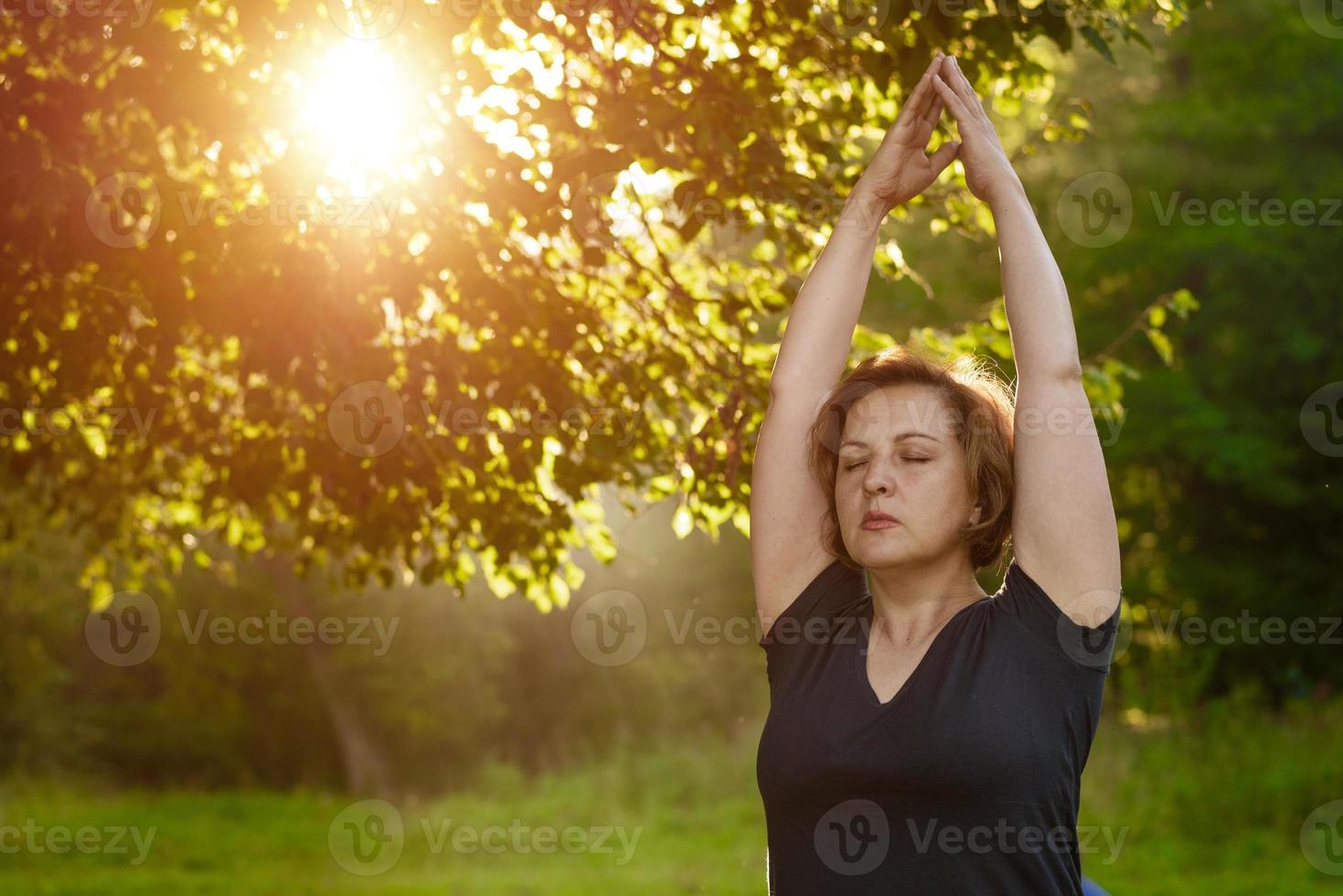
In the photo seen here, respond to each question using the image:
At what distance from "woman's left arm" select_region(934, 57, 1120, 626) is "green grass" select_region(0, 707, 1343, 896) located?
909 cm

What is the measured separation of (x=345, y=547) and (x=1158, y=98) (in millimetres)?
18978

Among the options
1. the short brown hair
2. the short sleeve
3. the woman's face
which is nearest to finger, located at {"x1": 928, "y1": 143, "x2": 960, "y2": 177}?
the short brown hair

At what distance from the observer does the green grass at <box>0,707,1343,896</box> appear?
11.6 metres

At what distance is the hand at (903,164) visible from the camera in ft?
9.57

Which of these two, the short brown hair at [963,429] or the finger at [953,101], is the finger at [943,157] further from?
the short brown hair at [963,429]

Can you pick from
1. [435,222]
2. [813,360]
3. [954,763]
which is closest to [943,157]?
[813,360]

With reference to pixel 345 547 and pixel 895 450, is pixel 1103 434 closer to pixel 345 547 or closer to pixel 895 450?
pixel 345 547

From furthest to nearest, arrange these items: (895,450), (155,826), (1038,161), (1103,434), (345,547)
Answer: (1038,161) < (155,826) < (1103,434) < (345,547) < (895,450)

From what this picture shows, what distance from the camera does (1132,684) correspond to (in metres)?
13.3

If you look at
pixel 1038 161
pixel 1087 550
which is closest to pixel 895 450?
pixel 1087 550

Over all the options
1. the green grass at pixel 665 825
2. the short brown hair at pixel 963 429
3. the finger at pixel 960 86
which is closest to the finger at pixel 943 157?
the finger at pixel 960 86

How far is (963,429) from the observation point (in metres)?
2.62

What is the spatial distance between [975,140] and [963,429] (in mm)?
589

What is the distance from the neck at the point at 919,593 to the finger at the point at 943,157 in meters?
0.88
